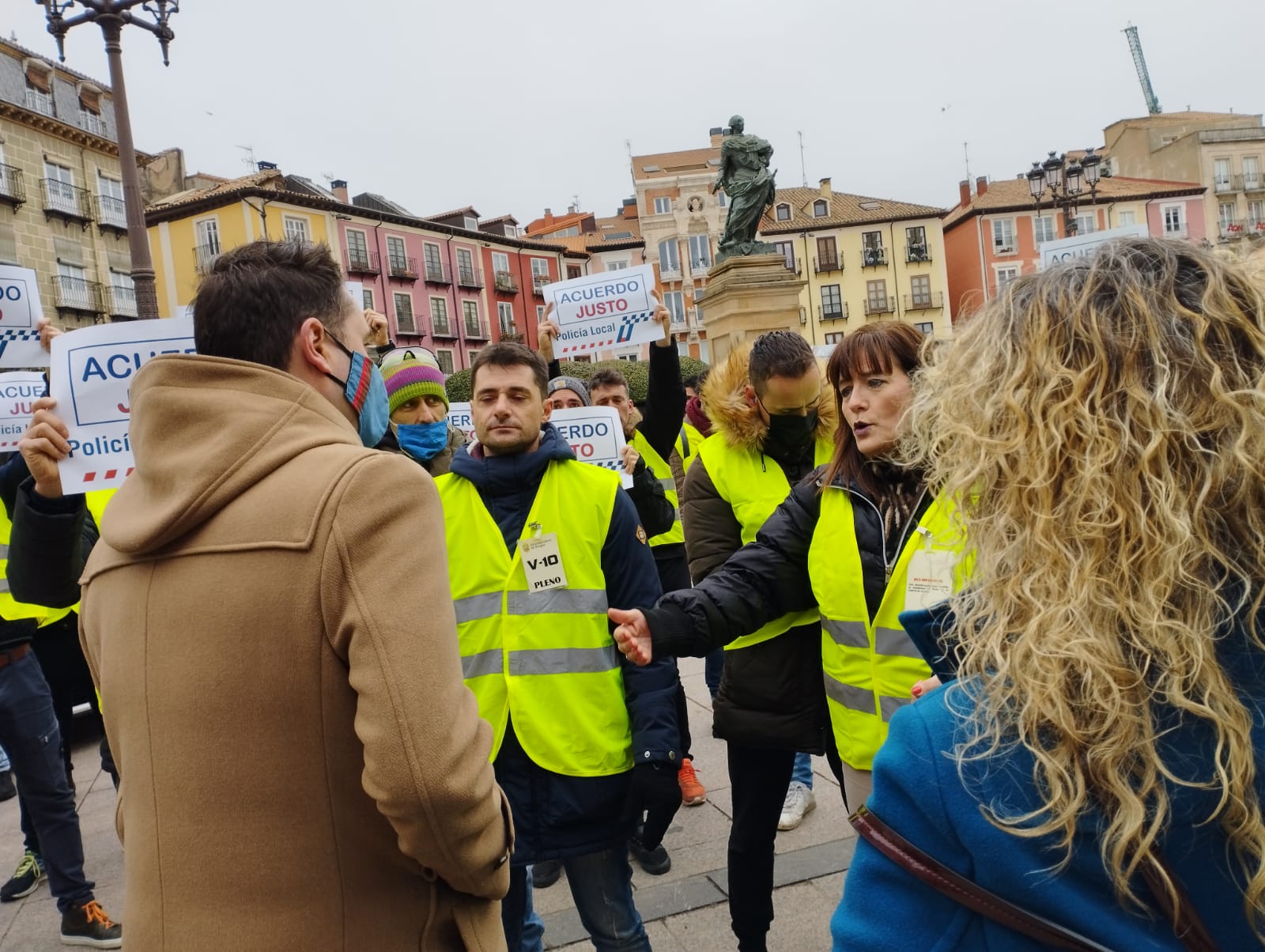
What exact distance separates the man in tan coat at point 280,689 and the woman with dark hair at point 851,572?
1.02 meters

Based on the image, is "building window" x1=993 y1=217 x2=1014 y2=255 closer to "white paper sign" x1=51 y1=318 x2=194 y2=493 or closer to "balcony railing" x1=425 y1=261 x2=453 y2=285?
"balcony railing" x1=425 y1=261 x2=453 y2=285

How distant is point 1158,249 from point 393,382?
3143 millimetres

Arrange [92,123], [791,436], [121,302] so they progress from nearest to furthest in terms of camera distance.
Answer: [791,436], [121,302], [92,123]

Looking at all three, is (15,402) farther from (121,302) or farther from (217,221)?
(217,221)

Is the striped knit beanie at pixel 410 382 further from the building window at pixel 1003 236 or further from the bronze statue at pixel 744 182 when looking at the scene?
the building window at pixel 1003 236

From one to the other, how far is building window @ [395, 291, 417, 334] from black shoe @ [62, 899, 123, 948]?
148 ft

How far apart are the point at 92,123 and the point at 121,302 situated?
24.2ft

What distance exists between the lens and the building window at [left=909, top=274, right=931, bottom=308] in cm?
5512

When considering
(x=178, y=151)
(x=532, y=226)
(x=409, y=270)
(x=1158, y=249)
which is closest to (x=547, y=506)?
(x=1158, y=249)

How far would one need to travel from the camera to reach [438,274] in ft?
162

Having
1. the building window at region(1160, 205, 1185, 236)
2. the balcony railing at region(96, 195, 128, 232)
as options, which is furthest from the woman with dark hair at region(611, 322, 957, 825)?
the building window at region(1160, 205, 1185, 236)

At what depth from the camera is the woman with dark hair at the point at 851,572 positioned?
2367 mm

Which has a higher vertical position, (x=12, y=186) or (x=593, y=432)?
(x=12, y=186)

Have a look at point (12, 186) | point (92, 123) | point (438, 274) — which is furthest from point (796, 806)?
point (438, 274)
